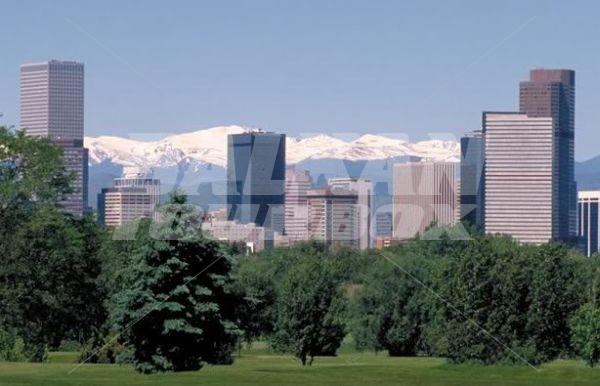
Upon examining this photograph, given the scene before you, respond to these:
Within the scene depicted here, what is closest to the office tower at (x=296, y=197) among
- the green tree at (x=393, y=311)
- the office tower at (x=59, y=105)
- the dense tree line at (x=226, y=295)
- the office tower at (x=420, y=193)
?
the office tower at (x=420, y=193)

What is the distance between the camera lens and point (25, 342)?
179 ft

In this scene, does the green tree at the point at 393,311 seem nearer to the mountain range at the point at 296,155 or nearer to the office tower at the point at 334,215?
the office tower at the point at 334,215

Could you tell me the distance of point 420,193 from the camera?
38.6 meters

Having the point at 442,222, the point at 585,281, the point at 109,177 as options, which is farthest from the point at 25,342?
the point at 585,281

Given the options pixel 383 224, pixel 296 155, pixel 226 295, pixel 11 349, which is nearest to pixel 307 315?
pixel 11 349

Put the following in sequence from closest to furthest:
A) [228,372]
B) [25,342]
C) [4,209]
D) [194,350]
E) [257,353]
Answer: [228,372] → [194,350] → [4,209] → [25,342] → [257,353]

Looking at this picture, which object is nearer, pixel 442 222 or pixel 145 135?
pixel 145 135

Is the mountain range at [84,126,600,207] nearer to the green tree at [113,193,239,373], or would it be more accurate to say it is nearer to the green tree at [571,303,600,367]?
the green tree at [113,193,239,373]

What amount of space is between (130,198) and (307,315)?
19209 mm

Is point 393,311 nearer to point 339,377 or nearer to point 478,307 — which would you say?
point 478,307

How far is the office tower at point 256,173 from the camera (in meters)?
37.0

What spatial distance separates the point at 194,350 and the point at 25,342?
1446 cm

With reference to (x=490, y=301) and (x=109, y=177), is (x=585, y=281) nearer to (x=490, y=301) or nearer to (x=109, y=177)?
(x=490, y=301)

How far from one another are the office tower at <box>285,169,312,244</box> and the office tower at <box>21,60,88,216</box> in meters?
23.3
